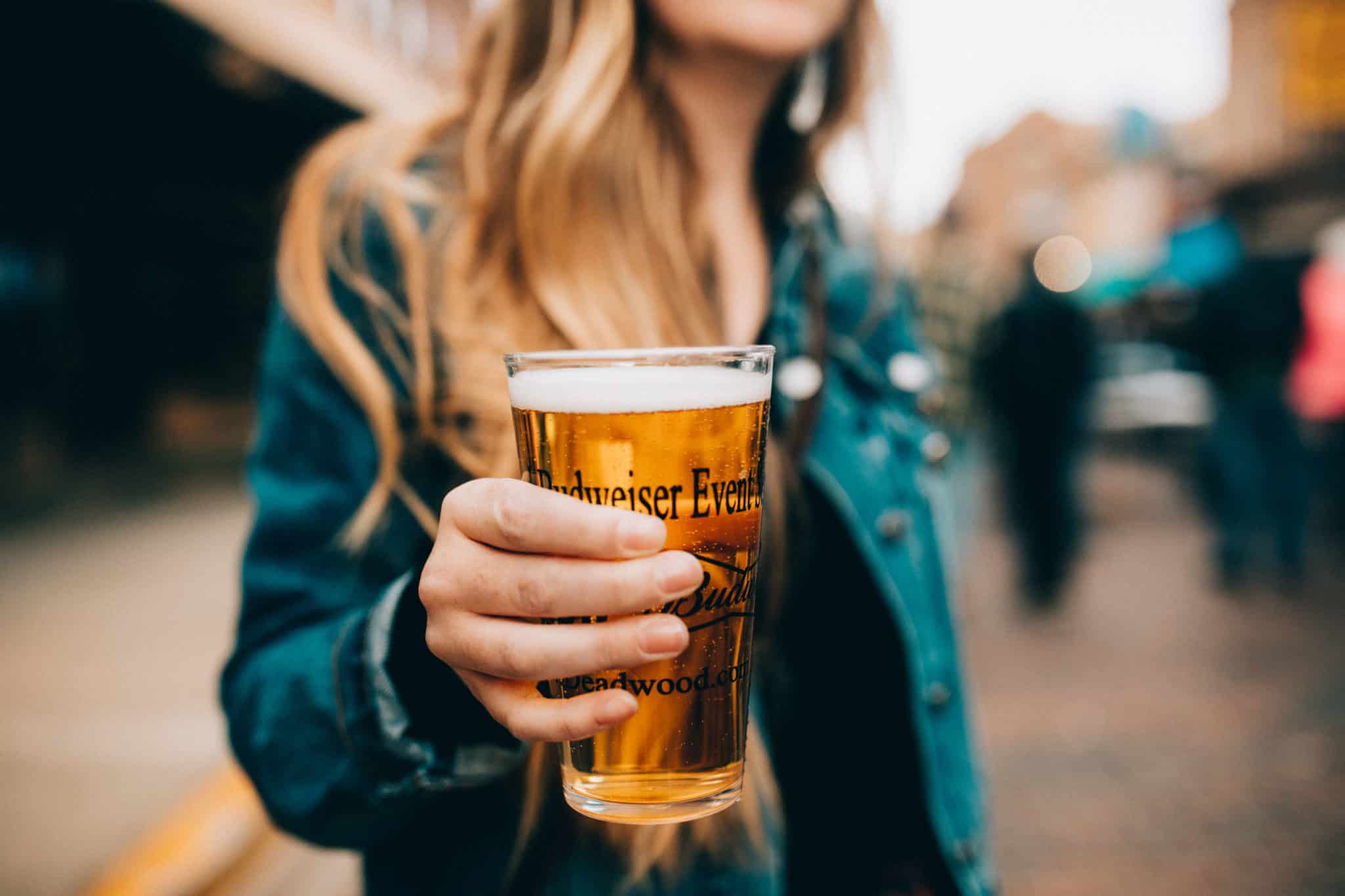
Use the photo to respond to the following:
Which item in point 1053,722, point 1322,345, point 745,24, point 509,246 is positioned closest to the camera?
point 509,246

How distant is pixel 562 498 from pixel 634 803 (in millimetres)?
252

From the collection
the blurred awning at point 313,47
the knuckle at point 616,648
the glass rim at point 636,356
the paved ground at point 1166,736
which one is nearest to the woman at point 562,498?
the knuckle at point 616,648

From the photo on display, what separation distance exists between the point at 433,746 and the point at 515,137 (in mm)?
673

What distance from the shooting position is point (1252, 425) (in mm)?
5914

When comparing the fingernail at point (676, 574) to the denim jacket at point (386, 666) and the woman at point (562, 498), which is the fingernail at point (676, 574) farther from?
the denim jacket at point (386, 666)

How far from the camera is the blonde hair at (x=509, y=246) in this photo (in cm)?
99

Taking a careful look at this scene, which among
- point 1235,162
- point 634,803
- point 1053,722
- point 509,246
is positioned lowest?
point 1053,722

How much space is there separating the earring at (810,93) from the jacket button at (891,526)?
2.08 ft

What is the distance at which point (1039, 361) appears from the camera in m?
5.40

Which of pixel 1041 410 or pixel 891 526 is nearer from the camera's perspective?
pixel 891 526

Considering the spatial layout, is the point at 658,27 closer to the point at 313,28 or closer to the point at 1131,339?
the point at 313,28

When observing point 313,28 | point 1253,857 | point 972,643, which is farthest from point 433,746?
point 313,28

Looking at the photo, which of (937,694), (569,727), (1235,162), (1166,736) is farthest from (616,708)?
(1235,162)

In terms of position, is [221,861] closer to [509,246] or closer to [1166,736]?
[509,246]
